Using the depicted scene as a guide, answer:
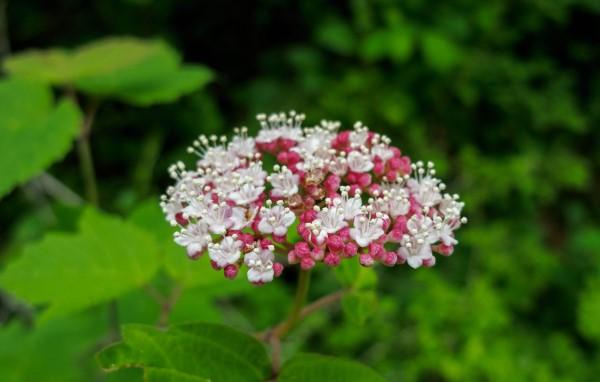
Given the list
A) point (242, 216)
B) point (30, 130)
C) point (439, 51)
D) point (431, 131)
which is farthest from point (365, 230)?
point (431, 131)

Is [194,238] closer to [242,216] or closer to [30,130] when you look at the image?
[242,216]

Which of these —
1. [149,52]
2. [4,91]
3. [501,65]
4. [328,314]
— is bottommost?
[328,314]

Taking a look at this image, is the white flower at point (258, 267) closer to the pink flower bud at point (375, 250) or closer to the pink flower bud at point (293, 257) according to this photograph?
the pink flower bud at point (293, 257)

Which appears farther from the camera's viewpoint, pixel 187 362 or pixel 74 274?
pixel 74 274

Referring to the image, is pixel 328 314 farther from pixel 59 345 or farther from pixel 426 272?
pixel 59 345

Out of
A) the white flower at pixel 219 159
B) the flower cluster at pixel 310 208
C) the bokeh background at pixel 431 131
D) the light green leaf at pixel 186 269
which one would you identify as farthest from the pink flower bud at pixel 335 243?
the bokeh background at pixel 431 131

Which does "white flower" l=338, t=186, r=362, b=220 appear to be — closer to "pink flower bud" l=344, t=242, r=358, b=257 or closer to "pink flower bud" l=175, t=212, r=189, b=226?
"pink flower bud" l=344, t=242, r=358, b=257

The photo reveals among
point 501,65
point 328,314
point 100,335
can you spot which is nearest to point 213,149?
point 100,335
